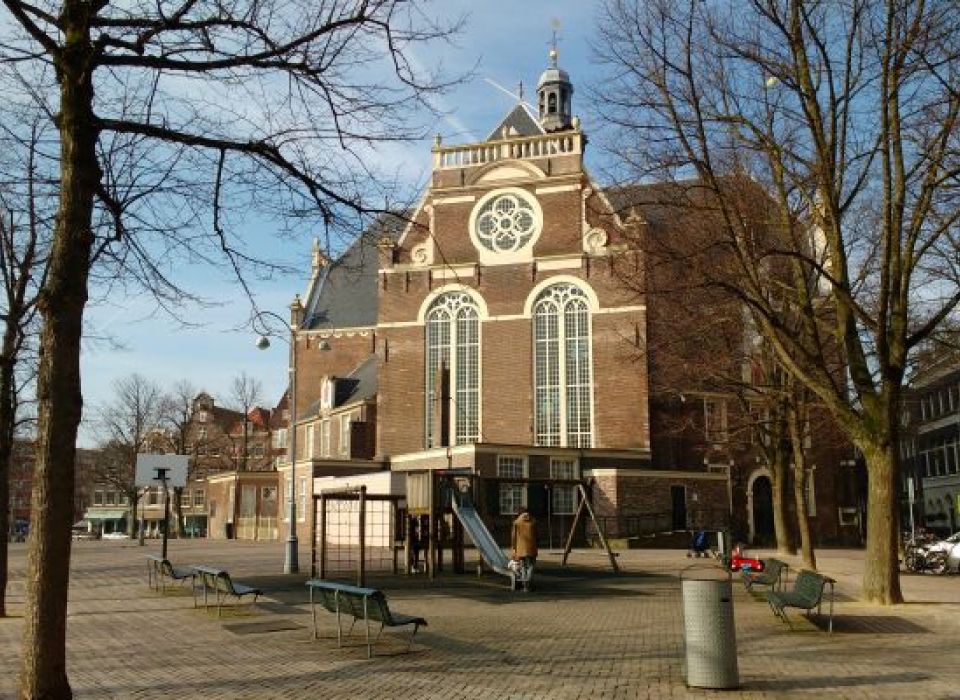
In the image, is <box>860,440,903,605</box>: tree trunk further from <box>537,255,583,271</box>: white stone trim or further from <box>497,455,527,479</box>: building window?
<box>537,255,583,271</box>: white stone trim

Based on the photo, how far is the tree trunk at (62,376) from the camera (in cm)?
594

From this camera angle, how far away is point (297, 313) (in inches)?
2242

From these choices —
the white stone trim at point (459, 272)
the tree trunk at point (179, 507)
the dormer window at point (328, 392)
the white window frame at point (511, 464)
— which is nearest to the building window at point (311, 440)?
the dormer window at point (328, 392)

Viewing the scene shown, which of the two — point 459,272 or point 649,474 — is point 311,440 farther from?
point 649,474

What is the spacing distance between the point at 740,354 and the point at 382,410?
20098mm

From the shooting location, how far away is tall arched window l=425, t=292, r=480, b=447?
42625mm

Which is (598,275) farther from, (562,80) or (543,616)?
(543,616)

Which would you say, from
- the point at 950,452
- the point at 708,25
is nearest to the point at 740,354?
the point at 708,25

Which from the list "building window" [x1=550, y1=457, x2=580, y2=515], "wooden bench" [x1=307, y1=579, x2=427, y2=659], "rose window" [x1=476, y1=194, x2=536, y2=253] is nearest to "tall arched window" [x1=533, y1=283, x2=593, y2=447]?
"building window" [x1=550, y1=457, x2=580, y2=515]

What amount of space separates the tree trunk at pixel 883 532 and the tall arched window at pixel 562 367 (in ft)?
84.5

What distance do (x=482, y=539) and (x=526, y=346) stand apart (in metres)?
22.2

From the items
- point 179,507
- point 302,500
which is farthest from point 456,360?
point 179,507

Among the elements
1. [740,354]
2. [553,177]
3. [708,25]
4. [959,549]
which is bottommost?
[959,549]

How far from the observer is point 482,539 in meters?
20.5
